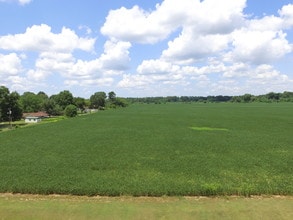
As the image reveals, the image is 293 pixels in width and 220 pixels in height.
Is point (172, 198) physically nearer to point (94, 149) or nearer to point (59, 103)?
point (94, 149)

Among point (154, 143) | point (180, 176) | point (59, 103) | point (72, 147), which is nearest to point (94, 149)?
point (72, 147)

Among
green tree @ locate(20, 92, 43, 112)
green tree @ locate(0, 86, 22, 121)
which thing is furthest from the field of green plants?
green tree @ locate(20, 92, 43, 112)

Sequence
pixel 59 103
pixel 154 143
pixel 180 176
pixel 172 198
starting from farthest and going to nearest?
pixel 59 103 → pixel 154 143 → pixel 180 176 → pixel 172 198

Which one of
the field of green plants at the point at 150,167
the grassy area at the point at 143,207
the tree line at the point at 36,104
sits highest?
the tree line at the point at 36,104

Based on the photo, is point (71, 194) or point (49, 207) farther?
point (71, 194)

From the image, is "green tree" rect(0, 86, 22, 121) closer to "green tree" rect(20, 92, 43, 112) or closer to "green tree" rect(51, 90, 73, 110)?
"green tree" rect(20, 92, 43, 112)

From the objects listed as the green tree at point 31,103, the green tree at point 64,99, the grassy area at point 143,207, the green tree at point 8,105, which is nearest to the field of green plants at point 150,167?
the grassy area at point 143,207

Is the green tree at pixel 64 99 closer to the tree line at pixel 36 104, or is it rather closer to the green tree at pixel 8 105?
the tree line at pixel 36 104

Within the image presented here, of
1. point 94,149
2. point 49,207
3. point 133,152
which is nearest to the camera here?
point 49,207
